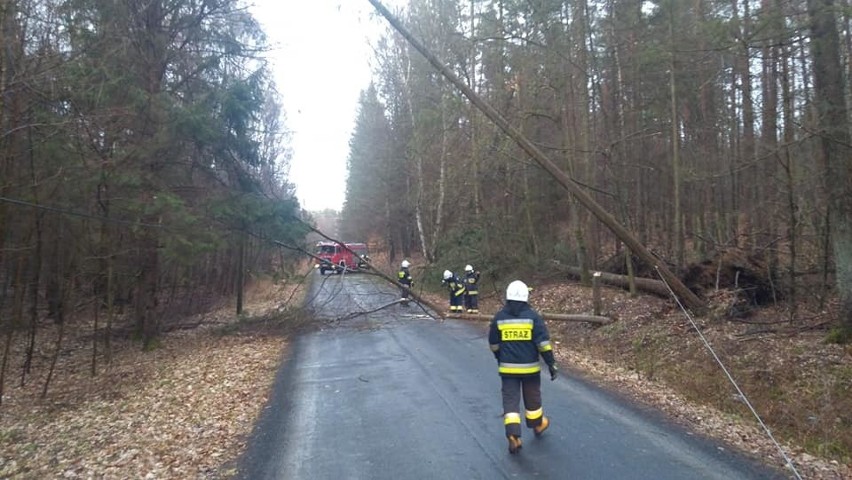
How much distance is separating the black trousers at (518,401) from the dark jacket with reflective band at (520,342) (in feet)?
0.34

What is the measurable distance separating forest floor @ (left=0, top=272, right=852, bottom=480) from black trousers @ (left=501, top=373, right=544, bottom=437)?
6.60 ft

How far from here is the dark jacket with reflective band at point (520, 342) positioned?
20.6ft

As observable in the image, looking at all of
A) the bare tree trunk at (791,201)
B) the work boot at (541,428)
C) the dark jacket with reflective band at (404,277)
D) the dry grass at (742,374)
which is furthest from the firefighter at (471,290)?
the work boot at (541,428)

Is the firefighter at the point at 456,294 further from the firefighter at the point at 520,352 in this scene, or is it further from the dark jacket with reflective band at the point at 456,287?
the firefighter at the point at 520,352

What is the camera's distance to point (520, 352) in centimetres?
629

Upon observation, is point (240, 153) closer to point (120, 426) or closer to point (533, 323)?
point (120, 426)

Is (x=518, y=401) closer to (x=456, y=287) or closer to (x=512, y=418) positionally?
(x=512, y=418)

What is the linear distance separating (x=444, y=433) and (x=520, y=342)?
142 cm

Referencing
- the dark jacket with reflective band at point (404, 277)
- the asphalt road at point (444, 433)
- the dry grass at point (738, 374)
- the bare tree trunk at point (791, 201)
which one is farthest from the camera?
the dark jacket with reflective band at point (404, 277)

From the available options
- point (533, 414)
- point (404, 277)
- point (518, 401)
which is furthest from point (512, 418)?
point (404, 277)

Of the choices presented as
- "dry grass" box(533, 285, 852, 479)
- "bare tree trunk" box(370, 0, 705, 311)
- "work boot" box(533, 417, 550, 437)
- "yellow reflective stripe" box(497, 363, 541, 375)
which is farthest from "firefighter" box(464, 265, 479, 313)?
"yellow reflective stripe" box(497, 363, 541, 375)

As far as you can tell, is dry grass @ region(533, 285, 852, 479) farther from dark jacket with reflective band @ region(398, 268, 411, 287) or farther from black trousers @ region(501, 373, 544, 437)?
dark jacket with reflective band @ region(398, 268, 411, 287)

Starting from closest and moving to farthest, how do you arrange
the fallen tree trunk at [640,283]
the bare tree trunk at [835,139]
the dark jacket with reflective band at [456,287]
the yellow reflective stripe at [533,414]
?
the yellow reflective stripe at [533,414] → the bare tree trunk at [835,139] → the fallen tree trunk at [640,283] → the dark jacket with reflective band at [456,287]

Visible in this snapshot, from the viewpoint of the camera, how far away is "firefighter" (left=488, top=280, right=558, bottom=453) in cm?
627
